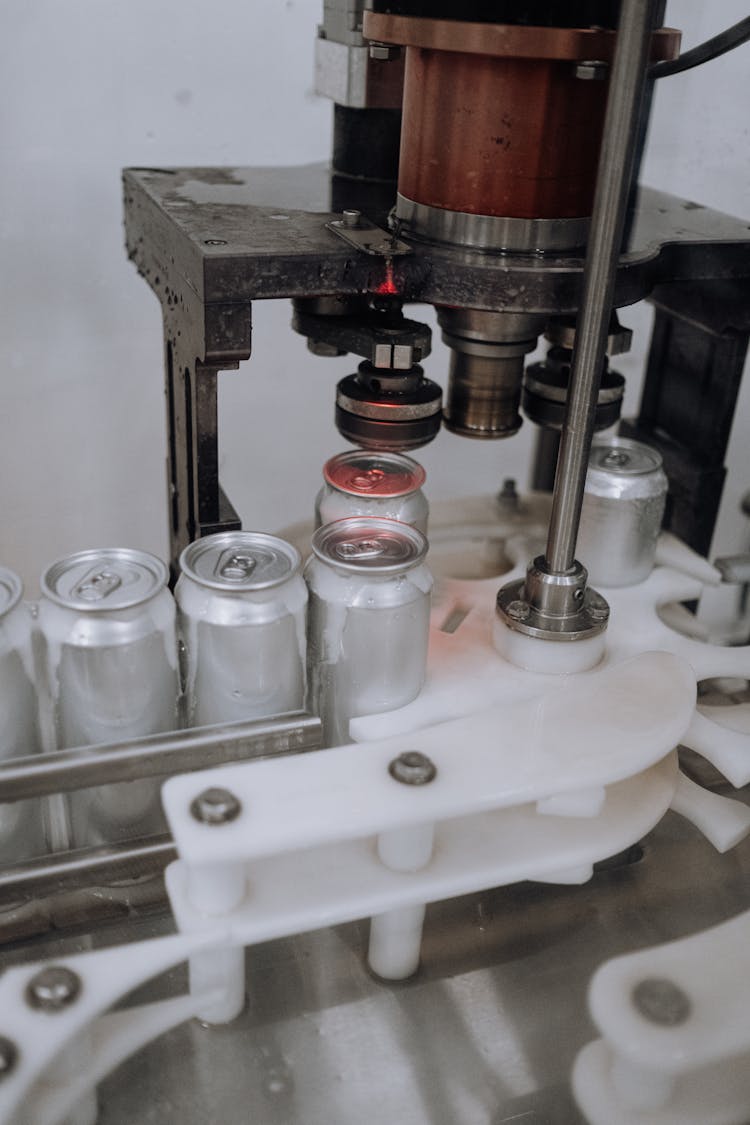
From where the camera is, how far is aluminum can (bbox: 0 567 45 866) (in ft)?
2.08

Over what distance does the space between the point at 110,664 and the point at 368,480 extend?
255 mm

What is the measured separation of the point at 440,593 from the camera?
2.93 ft

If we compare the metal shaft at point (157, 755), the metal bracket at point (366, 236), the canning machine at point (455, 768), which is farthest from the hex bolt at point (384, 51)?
the metal shaft at point (157, 755)

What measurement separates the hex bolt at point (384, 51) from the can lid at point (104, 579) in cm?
42

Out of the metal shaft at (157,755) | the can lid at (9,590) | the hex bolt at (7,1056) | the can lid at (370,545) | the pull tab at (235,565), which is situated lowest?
the hex bolt at (7,1056)

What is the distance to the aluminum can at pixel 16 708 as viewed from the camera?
24.9 inches

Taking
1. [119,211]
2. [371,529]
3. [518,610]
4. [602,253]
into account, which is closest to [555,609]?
[518,610]

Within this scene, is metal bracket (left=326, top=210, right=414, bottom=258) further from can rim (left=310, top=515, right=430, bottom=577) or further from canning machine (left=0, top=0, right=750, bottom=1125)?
can rim (left=310, top=515, right=430, bottom=577)

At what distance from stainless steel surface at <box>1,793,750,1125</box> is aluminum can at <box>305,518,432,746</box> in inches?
5.4

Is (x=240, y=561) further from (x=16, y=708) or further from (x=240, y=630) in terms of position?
(x=16, y=708)

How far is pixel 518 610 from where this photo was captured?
0.78m

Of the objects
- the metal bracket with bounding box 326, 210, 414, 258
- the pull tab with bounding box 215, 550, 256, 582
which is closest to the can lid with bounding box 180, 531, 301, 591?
the pull tab with bounding box 215, 550, 256, 582

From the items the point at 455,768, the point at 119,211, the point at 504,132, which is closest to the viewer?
the point at 455,768

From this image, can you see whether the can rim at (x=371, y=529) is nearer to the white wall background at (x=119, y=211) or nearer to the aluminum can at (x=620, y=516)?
the aluminum can at (x=620, y=516)
